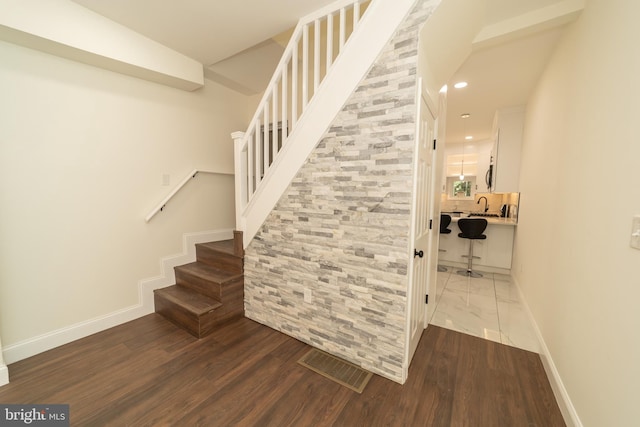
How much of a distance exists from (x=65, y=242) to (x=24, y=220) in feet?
1.05

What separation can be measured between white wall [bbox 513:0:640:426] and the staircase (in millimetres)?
2738

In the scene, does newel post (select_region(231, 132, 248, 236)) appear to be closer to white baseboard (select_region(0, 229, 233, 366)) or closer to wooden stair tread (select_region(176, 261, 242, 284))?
wooden stair tread (select_region(176, 261, 242, 284))

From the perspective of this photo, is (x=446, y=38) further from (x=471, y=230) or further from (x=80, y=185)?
(x=80, y=185)

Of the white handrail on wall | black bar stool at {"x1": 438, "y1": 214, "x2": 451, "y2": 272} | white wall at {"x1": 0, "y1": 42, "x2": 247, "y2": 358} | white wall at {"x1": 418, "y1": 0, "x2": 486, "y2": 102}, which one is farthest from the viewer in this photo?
black bar stool at {"x1": 438, "y1": 214, "x2": 451, "y2": 272}

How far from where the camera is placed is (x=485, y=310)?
117 inches

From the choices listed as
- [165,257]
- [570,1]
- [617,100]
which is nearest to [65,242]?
[165,257]

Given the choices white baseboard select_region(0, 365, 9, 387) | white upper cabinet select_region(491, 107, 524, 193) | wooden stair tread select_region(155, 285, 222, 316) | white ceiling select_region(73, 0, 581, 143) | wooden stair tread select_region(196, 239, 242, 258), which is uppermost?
white ceiling select_region(73, 0, 581, 143)

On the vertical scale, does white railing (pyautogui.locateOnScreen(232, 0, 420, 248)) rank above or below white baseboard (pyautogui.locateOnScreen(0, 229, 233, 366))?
above

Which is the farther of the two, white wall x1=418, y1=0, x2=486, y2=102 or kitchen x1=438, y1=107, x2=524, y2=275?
kitchen x1=438, y1=107, x2=524, y2=275

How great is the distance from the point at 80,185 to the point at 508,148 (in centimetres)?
572

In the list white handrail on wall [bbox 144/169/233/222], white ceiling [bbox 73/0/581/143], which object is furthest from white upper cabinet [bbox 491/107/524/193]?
white handrail on wall [bbox 144/169/233/222]

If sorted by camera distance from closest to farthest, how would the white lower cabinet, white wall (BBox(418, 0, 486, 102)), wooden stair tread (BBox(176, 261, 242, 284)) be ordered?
1. white wall (BBox(418, 0, 486, 102))
2. wooden stair tread (BBox(176, 261, 242, 284))
3. the white lower cabinet

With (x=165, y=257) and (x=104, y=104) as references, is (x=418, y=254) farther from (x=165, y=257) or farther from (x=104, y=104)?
(x=104, y=104)

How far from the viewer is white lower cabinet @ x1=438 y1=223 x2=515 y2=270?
422 centimetres
